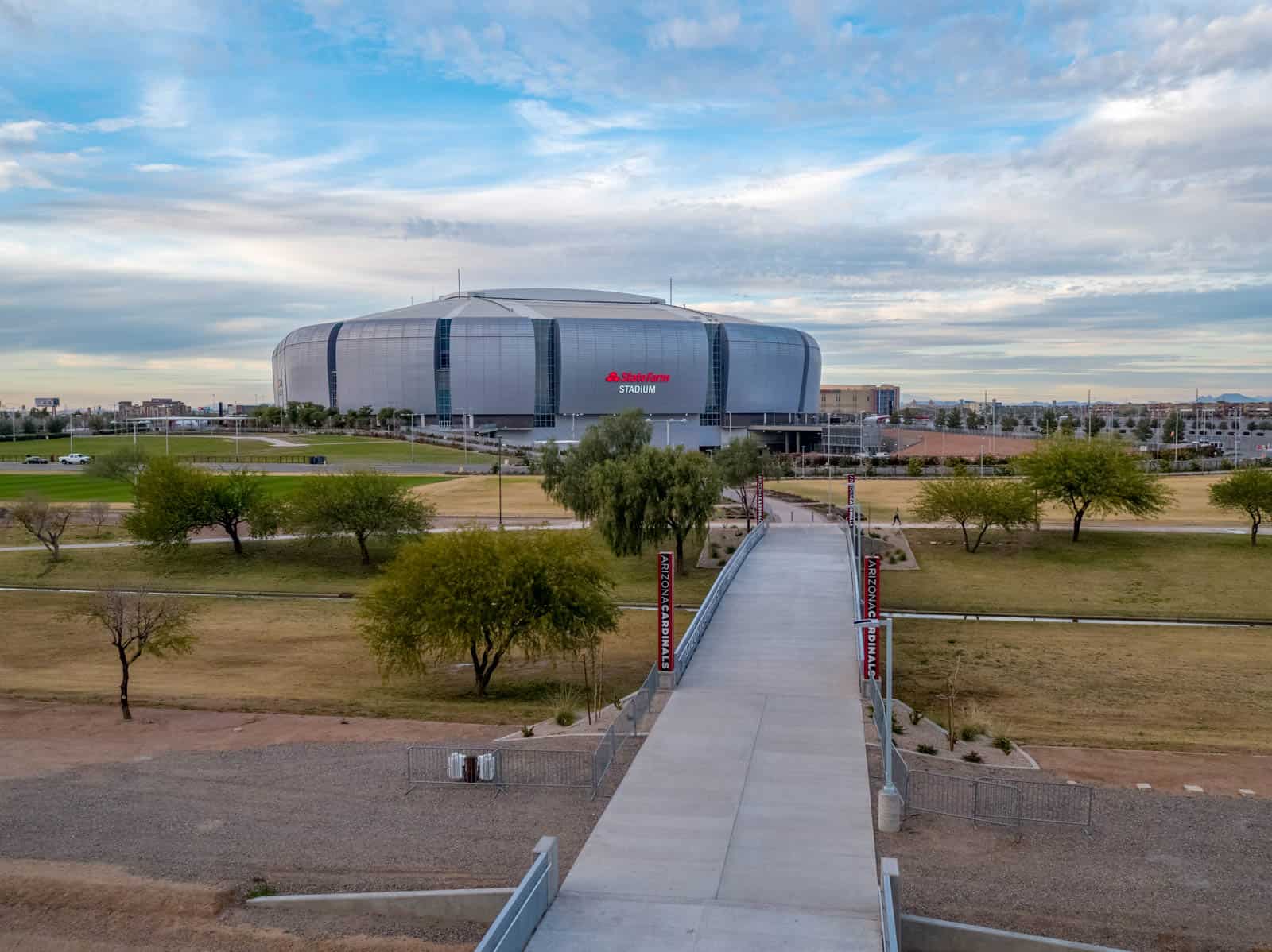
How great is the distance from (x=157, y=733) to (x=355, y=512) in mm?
31613

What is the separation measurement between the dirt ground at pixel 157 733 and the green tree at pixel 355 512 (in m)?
28.7

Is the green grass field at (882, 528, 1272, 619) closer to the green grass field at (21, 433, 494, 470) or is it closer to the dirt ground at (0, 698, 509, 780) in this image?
the dirt ground at (0, 698, 509, 780)

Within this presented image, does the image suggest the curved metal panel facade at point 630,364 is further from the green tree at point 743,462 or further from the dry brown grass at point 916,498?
the green tree at point 743,462

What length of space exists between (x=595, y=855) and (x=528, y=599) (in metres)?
15.3

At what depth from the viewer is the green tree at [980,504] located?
189 ft

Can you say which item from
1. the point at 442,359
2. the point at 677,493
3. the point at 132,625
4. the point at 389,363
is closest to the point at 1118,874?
the point at 132,625

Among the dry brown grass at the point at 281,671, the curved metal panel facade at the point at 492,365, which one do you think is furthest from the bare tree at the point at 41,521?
the curved metal panel facade at the point at 492,365

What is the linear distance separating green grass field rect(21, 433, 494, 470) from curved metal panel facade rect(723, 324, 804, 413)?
54109 millimetres

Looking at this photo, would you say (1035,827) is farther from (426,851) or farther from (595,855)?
(426,851)

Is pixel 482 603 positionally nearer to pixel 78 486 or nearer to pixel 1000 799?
pixel 1000 799

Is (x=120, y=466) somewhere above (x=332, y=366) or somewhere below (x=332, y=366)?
below

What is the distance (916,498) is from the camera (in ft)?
244

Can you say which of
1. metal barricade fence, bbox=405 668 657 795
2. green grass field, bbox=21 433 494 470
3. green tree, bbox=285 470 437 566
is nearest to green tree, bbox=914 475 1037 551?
green tree, bbox=285 470 437 566

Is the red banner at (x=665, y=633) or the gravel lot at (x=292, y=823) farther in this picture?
the red banner at (x=665, y=633)
